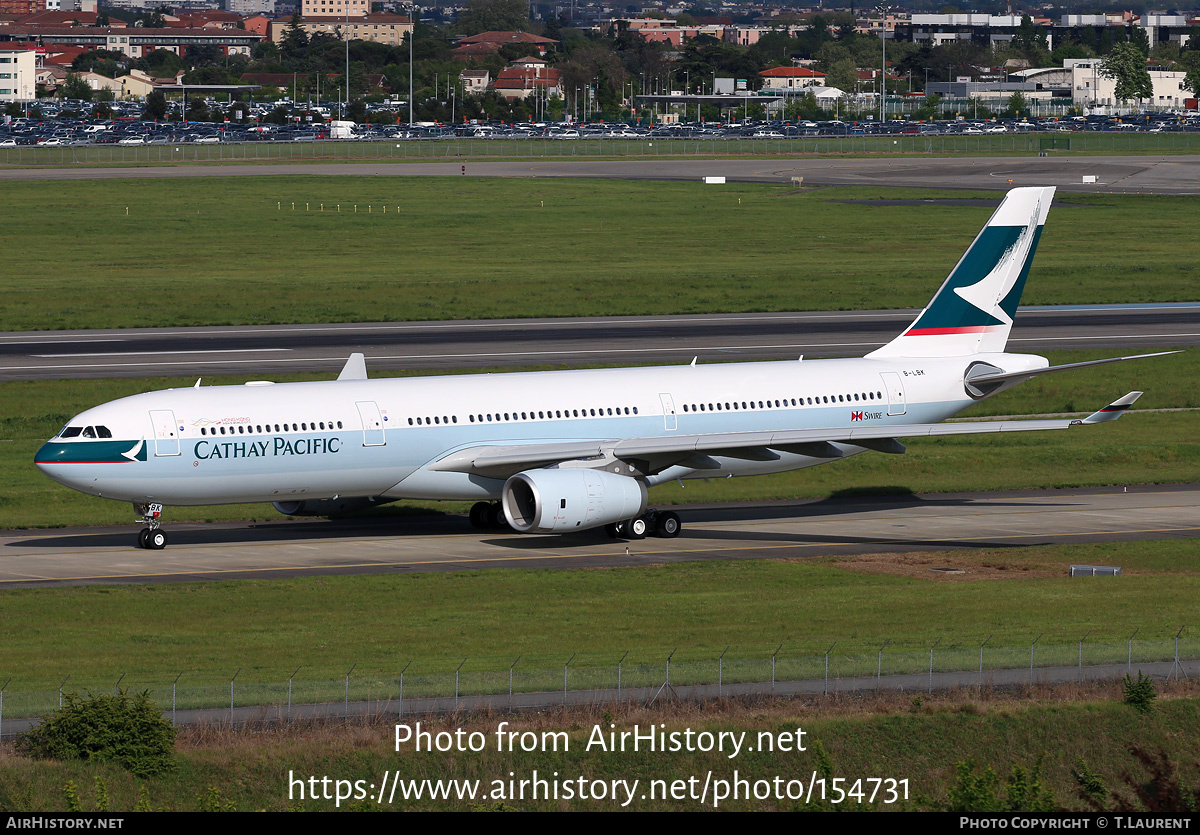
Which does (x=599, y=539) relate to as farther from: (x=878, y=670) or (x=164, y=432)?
(x=878, y=670)

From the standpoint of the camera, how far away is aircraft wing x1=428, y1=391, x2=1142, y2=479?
2137 inches

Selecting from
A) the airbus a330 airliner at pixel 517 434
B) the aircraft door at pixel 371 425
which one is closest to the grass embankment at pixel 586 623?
the airbus a330 airliner at pixel 517 434

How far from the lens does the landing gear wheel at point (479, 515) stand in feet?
190

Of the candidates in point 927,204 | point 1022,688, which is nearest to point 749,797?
point 1022,688

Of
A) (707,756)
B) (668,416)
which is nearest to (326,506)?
(668,416)

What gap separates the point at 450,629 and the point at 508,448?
12603 millimetres

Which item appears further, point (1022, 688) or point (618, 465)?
point (618, 465)

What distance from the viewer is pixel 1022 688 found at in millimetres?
38219

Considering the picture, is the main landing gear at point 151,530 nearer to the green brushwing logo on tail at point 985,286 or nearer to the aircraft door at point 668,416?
the aircraft door at point 668,416

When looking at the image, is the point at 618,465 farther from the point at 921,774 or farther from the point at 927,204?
the point at 927,204

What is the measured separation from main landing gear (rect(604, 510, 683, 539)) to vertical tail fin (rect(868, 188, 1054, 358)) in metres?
12.6

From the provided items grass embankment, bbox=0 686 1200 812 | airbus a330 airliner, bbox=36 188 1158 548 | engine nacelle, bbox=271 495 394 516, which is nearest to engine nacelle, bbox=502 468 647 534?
airbus a330 airliner, bbox=36 188 1158 548

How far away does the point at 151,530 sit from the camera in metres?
52.9

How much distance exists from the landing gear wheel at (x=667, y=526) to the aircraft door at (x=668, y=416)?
124 inches
